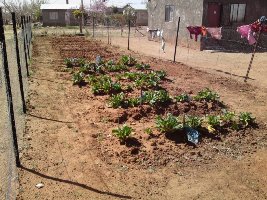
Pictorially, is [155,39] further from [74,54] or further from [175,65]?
[175,65]

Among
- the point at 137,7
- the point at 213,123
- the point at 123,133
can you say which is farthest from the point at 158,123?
the point at 137,7

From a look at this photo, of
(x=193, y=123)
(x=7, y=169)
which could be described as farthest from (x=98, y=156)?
(x=193, y=123)

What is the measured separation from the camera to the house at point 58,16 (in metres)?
52.7

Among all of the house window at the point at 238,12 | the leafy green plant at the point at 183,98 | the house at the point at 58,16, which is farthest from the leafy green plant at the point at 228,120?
the house at the point at 58,16

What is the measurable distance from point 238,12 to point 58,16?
35283 mm

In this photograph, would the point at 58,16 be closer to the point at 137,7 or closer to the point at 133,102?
the point at 137,7

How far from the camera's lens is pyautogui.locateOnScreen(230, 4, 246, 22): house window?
84.8 feet

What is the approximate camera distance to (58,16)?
53.5 meters

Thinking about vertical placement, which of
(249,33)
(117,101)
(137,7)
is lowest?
(117,101)

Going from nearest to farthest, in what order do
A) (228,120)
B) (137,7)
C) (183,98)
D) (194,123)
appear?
(194,123)
(228,120)
(183,98)
(137,7)

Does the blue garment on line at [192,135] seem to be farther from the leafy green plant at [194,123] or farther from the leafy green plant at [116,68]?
the leafy green plant at [116,68]

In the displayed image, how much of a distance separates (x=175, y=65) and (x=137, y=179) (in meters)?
11.8

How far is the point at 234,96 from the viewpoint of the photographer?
38.8 ft

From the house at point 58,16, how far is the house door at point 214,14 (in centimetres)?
3283
